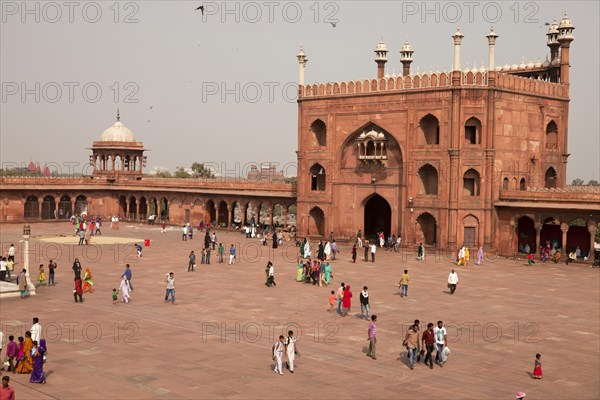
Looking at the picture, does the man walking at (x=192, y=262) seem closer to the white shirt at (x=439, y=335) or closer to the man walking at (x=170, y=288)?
the man walking at (x=170, y=288)

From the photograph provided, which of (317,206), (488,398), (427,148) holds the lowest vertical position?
(488,398)

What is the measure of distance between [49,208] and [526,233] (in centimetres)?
3420

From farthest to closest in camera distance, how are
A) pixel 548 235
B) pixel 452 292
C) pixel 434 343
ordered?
1. pixel 548 235
2. pixel 452 292
3. pixel 434 343

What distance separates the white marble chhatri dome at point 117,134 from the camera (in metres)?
63.5

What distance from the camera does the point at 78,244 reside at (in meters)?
39.1

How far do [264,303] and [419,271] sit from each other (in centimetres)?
991

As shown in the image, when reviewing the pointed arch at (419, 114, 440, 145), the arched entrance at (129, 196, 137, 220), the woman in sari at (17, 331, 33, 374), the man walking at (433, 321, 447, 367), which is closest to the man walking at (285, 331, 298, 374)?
the man walking at (433, 321, 447, 367)

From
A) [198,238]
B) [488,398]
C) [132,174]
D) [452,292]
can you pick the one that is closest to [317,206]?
[198,238]

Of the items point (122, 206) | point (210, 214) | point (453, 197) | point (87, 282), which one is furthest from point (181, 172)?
point (87, 282)

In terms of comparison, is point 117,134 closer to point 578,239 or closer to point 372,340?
point 578,239

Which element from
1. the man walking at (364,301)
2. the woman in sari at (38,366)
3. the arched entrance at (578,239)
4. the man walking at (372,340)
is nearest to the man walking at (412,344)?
the man walking at (372,340)

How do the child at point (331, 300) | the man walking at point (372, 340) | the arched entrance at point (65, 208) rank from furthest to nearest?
the arched entrance at point (65, 208), the child at point (331, 300), the man walking at point (372, 340)

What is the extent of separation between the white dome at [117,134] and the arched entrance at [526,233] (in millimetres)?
36434

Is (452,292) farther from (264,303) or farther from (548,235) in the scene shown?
(548,235)
